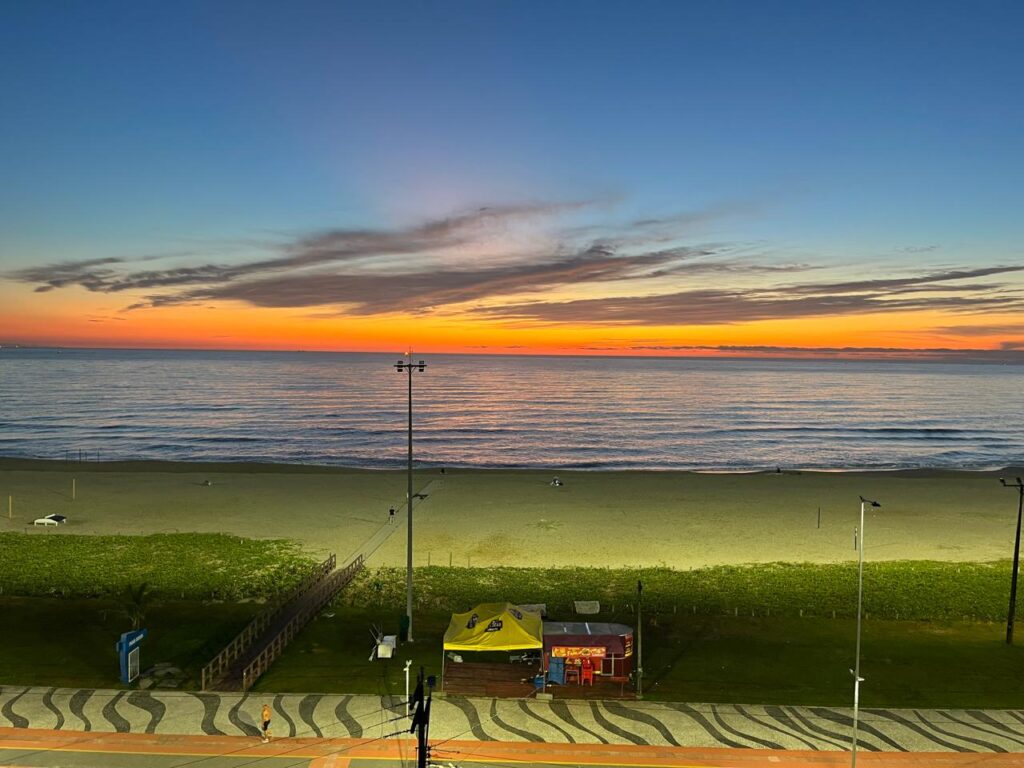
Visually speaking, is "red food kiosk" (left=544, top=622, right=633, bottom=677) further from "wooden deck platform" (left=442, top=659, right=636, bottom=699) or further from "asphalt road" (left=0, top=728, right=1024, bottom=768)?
Result: "asphalt road" (left=0, top=728, right=1024, bottom=768)

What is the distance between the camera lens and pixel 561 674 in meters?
22.8

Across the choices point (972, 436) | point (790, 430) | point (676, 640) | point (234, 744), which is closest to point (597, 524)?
point (676, 640)

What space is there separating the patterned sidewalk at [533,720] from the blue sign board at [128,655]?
734 mm

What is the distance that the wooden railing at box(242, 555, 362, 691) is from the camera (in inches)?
899

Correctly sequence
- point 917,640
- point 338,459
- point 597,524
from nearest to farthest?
point 917,640 < point 597,524 < point 338,459

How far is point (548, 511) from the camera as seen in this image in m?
51.7

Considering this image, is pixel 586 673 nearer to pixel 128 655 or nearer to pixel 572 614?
pixel 572 614

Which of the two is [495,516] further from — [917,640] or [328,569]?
[917,640]

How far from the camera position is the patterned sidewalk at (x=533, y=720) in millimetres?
19453

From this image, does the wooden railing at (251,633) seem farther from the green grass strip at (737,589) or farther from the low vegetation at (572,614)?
the green grass strip at (737,589)

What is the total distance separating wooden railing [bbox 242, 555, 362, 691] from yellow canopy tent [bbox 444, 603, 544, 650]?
635 cm

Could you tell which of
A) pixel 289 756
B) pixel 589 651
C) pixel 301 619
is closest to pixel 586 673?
pixel 589 651

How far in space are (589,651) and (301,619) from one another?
12.2 m

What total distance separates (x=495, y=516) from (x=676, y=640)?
950 inches
